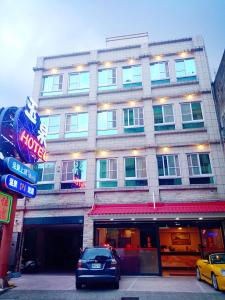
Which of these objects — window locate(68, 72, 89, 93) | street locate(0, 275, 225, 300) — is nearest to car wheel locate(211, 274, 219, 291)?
street locate(0, 275, 225, 300)

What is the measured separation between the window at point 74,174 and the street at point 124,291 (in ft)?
20.3

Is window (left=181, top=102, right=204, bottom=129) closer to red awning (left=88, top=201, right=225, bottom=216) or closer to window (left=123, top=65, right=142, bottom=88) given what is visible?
window (left=123, top=65, right=142, bottom=88)

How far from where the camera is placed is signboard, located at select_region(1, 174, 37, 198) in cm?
1001

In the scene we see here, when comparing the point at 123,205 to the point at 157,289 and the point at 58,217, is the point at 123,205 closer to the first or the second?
the point at 58,217

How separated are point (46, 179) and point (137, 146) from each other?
21.8ft

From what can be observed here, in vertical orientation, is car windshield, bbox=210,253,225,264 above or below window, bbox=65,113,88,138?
below

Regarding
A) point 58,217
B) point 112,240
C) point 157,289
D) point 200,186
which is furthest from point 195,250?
point 58,217

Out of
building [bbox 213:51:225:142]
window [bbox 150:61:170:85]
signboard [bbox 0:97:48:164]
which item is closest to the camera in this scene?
signboard [bbox 0:97:48:164]

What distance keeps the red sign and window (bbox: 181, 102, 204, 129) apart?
9.50 meters

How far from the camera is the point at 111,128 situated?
57.0ft

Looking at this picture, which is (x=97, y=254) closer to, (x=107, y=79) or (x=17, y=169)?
(x=17, y=169)

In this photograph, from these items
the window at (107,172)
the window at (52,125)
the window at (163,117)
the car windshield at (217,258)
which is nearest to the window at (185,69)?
the window at (163,117)

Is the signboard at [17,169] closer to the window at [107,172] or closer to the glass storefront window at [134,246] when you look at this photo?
the window at [107,172]

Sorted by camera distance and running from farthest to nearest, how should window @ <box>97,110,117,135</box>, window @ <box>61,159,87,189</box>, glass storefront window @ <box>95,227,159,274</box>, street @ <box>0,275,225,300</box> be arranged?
window @ <box>97,110,117,135</box>, window @ <box>61,159,87,189</box>, glass storefront window @ <box>95,227,159,274</box>, street @ <box>0,275,225,300</box>
